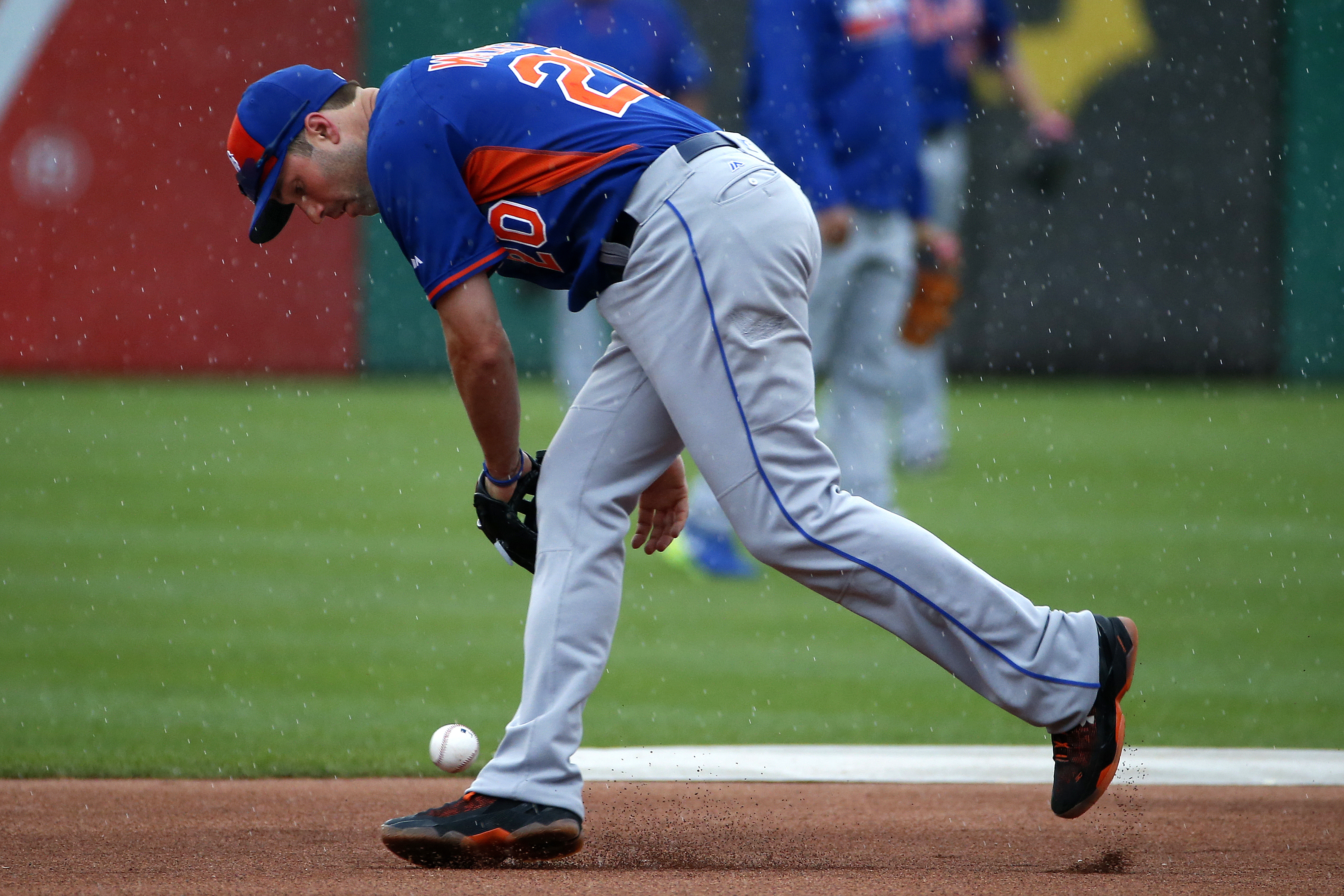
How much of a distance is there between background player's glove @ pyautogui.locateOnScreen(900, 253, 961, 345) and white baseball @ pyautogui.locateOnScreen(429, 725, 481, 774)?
15.7 feet

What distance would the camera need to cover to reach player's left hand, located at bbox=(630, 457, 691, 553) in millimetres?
3539

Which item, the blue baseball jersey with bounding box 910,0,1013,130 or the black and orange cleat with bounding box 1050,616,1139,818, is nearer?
the black and orange cleat with bounding box 1050,616,1139,818

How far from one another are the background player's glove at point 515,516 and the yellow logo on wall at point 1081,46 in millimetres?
12563

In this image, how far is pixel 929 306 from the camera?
314 inches

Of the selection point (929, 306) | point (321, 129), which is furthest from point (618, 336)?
point (929, 306)

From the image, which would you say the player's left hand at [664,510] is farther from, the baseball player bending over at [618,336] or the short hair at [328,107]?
the short hair at [328,107]

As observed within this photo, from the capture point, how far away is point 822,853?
3.25m

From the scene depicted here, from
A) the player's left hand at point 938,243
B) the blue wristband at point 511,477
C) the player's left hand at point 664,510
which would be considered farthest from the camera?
the player's left hand at point 938,243

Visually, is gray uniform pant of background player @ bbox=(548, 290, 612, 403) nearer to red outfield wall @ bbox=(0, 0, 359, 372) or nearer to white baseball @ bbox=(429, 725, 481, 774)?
red outfield wall @ bbox=(0, 0, 359, 372)

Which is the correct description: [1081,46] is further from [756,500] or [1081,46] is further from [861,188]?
[756,500]

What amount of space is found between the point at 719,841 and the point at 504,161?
4.72 feet

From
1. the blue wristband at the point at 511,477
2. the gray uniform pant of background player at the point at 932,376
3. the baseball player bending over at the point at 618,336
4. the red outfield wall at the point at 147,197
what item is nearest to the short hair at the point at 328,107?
the baseball player bending over at the point at 618,336

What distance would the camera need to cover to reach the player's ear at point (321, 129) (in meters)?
3.15

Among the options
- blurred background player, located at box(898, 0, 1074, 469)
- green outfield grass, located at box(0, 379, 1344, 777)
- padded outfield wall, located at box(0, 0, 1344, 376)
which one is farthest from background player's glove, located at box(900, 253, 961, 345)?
padded outfield wall, located at box(0, 0, 1344, 376)
